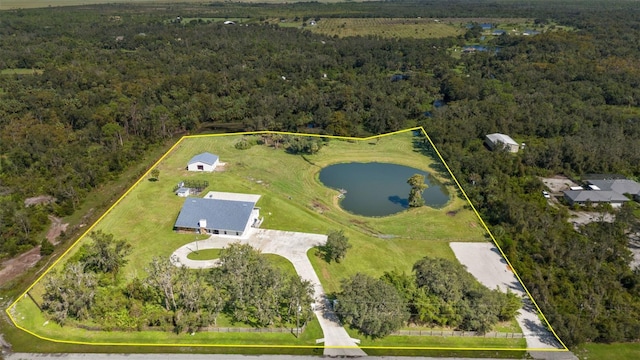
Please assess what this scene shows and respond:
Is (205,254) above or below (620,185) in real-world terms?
above

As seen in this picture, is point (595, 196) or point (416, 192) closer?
point (595, 196)

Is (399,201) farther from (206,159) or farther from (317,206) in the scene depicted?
(206,159)

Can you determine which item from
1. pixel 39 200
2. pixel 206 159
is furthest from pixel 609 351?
pixel 39 200

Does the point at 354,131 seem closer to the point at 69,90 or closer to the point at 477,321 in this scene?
the point at 477,321

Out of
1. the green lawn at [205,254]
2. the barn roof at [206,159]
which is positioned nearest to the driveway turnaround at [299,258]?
the green lawn at [205,254]

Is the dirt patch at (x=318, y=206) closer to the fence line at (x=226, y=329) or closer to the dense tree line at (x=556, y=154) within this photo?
the dense tree line at (x=556, y=154)
